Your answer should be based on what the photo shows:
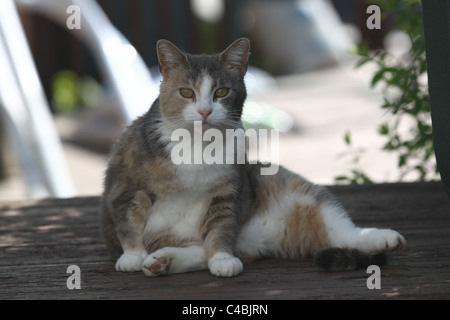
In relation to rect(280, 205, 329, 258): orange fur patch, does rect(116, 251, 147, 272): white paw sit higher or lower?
lower

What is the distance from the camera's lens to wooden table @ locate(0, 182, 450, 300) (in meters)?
2.23

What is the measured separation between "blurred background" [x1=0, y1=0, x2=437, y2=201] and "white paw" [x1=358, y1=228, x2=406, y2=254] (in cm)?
469

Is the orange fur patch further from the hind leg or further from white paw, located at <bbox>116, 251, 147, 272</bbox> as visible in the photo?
white paw, located at <bbox>116, 251, 147, 272</bbox>

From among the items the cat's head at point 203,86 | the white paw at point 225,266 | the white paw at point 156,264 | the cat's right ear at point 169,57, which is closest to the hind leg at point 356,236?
the white paw at point 225,266

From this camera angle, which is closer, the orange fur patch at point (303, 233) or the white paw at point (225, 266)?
the white paw at point (225, 266)

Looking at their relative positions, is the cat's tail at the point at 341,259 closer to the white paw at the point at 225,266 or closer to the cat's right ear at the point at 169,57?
the white paw at the point at 225,266

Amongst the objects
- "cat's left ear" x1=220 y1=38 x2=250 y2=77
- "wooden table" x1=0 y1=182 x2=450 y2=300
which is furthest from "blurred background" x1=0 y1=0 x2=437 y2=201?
"cat's left ear" x1=220 y1=38 x2=250 y2=77

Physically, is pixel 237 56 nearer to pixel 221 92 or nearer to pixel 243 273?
pixel 221 92

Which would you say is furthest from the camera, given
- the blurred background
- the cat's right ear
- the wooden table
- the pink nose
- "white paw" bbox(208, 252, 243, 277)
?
the blurred background

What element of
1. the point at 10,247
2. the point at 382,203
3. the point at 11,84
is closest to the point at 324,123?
the point at 11,84

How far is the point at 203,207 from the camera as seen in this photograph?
2.60 metres

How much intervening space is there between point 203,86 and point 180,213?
0.46 meters

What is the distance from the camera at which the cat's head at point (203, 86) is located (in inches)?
101

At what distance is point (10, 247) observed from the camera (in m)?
3.04
